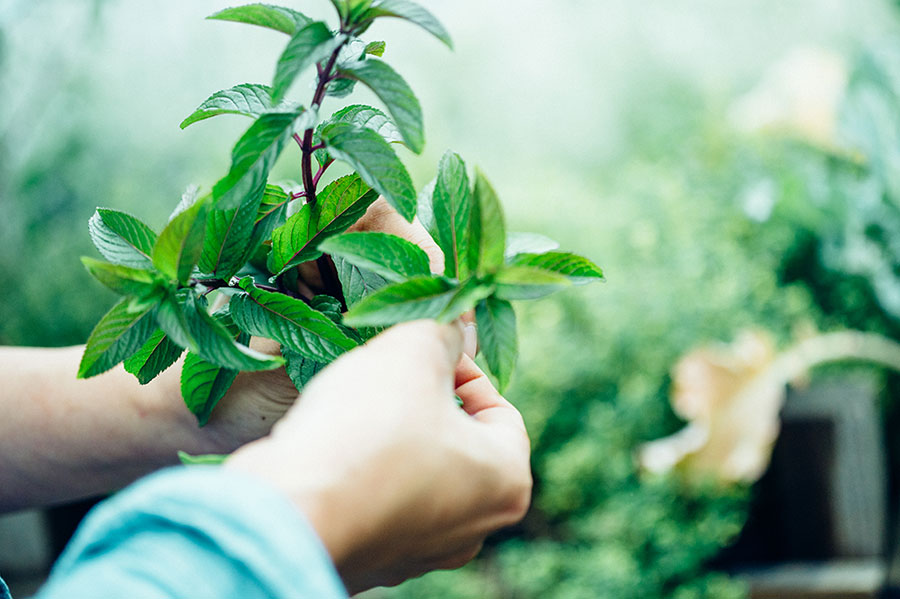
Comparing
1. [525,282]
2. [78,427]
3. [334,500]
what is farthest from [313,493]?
[78,427]

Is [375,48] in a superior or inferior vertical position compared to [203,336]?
superior

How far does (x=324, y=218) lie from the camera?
349 mm

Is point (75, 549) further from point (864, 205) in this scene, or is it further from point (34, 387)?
point (864, 205)

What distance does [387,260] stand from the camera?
0.29m

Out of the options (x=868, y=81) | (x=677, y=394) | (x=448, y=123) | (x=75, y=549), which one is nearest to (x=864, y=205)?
(x=868, y=81)

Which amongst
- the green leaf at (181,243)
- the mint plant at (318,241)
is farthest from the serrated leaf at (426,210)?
the green leaf at (181,243)

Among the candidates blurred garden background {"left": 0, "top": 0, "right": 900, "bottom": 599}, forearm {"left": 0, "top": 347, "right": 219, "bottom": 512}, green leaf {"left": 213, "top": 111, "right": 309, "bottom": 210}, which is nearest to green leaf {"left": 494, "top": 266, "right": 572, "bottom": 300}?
green leaf {"left": 213, "top": 111, "right": 309, "bottom": 210}

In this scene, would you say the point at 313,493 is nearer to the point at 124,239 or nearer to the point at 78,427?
the point at 124,239

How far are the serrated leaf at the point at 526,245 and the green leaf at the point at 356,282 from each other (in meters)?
0.07

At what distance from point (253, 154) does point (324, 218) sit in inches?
2.8

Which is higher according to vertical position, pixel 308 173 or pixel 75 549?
pixel 308 173

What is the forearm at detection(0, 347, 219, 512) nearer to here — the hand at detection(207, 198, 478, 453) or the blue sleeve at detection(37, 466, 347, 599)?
the hand at detection(207, 198, 478, 453)

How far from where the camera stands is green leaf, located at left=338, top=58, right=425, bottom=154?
29 centimetres

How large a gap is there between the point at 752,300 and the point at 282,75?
1.05m
